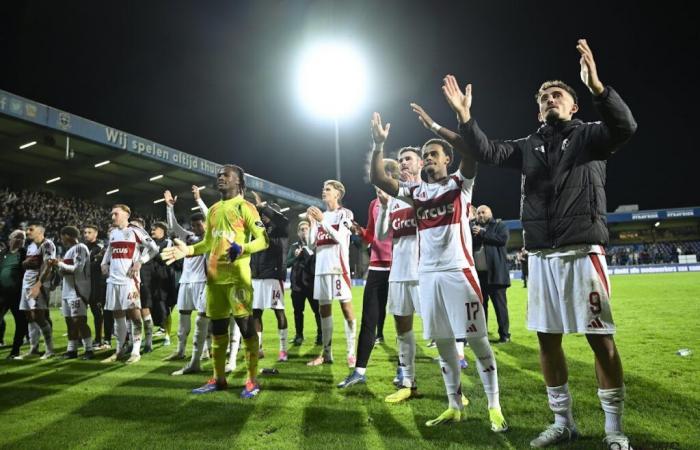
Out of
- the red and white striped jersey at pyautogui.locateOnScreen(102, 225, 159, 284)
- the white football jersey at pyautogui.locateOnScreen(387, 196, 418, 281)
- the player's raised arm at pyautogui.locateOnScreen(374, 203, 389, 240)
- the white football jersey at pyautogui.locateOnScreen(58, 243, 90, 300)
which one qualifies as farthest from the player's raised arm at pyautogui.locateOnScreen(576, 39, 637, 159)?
the white football jersey at pyautogui.locateOnScreen(58, 243, 90, 300)

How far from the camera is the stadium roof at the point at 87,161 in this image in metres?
18.5

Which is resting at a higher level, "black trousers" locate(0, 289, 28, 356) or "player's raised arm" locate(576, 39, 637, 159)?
"player's raised arm" locate(576, 39, 637, 159)

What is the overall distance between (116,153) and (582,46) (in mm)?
24018

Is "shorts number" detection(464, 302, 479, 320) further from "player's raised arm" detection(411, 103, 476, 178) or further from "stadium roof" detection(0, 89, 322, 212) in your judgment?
"stadium roof" detection(0, 89, 322, 212)

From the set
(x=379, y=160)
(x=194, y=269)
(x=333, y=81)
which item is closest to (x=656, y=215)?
(x=333, y=81)

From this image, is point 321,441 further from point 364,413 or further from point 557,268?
point 557,268

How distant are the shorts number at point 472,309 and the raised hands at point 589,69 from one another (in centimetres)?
171

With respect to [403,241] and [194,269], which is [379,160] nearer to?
[403,241]

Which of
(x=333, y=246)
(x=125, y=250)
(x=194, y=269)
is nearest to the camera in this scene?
(x=333, y=246)

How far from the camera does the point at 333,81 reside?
2436 centimetres

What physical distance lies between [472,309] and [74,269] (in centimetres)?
714

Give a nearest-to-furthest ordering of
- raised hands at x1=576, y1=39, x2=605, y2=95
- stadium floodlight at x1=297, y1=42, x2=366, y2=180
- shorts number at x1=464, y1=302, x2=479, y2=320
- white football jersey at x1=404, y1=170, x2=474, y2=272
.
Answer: raised hands at x1=576, y1=39, x2=605, y2=95 → shorts number at x1=464, y1=302, x2=479, y2=320 → white football jersey at x1=404, y1=170, x2=474, y2=272 → stadium floodlight at x1=297, y1=42, x2=366, y2=180

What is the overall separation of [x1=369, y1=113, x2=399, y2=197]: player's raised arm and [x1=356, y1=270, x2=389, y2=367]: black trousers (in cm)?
162

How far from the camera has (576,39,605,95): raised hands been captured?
8.89 feet
